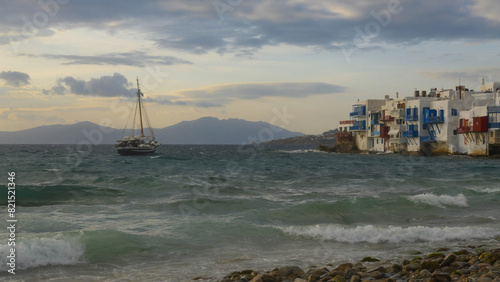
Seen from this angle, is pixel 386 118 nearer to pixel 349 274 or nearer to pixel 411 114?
pixel 411 114

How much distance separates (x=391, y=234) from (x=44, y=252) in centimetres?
1001

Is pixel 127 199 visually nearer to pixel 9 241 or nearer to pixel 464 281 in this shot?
pixel 9 241

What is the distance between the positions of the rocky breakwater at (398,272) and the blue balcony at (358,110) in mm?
82117

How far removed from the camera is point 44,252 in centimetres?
1249

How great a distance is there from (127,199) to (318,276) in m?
16.4

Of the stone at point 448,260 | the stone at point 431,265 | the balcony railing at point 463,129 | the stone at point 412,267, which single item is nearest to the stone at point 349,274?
the stone at point 412,267

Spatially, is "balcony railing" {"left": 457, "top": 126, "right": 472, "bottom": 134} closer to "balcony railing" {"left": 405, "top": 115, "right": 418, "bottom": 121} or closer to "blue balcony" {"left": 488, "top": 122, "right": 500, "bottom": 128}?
"blue balcony" {"left": 488, "top": 122, "right": 500, "bottom": 128}

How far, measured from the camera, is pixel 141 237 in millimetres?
14500

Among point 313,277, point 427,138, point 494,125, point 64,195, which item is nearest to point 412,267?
point 313,277

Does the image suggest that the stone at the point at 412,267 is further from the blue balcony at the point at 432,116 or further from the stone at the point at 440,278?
the blue balcony at the point at 432,116

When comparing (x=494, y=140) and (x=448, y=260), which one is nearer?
(x=448, y=260)

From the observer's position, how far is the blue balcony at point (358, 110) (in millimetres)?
91562

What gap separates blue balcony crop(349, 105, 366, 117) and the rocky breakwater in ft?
269

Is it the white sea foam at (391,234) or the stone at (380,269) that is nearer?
the stone at (380,269)
